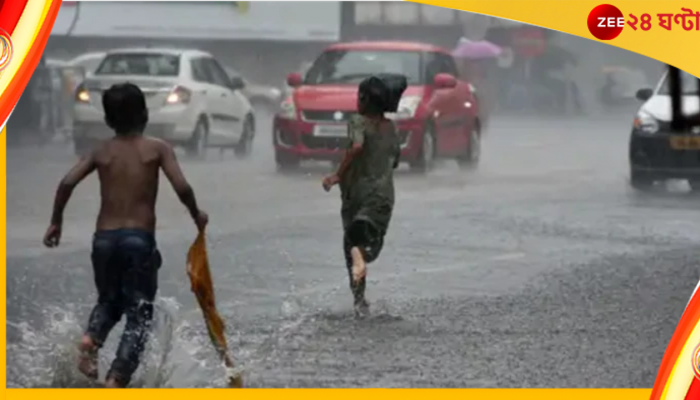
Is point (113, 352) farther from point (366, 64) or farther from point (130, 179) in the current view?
→ point (366, 64)

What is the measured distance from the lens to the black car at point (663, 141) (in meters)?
8.84

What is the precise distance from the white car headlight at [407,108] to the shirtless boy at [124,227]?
140 centimetres

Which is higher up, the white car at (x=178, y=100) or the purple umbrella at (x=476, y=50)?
the purple umbrella at (x=476, y=50)

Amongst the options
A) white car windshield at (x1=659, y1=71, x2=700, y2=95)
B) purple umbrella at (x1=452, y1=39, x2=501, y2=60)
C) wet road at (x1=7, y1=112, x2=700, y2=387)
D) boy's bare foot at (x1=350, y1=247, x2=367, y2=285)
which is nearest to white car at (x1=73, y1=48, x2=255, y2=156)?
wet road at (x1=7, y1=112, x2=700, y2=387)

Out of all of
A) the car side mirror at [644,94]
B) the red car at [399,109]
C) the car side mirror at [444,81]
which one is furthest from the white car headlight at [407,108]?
Answer: the car side mirror at [644,94]

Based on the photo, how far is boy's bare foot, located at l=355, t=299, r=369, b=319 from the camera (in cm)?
880

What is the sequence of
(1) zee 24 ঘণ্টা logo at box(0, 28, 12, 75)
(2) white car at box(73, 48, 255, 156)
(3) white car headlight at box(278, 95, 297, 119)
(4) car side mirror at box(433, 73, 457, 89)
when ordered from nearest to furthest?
(1) zee 24 ঘণ্টা logo at box(0, 28, 12, 75), (2) white car at box(73, 48, 255, 156), (4) car side mirror at box(433, 73, 457, 89), (3) white car headlight at box(278, 95, 297, 119)

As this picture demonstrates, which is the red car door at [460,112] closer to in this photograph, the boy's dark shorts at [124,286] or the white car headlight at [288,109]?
the white car headlight at [288,109]

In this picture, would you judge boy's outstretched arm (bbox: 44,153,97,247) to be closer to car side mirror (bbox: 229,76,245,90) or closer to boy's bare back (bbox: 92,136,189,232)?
boy's bare back (bbox: 92,136,189,232)

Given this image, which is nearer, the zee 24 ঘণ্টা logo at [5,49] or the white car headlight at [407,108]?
the zee 24 ঘণ্টা logo at [5,49]

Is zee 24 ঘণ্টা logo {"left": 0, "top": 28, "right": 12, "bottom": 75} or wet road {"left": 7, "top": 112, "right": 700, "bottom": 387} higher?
zee 24 ঘণ্টা logo {"left": 0, "top": 28, "right": 12, "bottom": 75}

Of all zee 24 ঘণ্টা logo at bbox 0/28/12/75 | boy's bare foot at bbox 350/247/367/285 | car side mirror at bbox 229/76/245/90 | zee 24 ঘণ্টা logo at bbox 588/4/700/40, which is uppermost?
zee 24 ঘণ্টা logo at bbox 588/4/700/40

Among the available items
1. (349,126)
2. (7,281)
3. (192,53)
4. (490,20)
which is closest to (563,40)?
(490,20)
